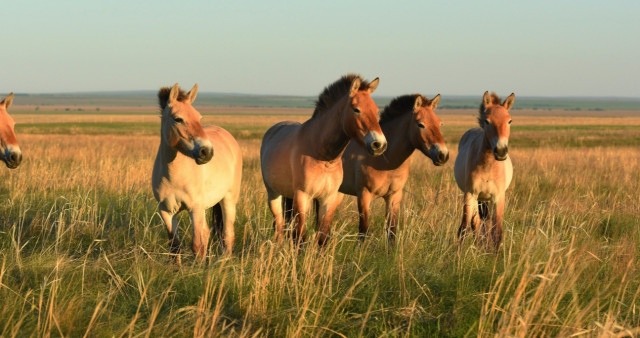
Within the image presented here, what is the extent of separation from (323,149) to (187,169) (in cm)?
155

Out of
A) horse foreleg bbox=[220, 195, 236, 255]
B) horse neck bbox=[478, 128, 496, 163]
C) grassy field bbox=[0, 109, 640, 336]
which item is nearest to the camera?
grassy field bbox=[0, 109, 640, 336]

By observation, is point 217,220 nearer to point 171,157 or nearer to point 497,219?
point 171,157

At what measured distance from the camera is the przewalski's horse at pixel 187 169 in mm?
6215

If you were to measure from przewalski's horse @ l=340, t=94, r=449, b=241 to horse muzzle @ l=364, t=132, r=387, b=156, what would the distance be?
1198 mm

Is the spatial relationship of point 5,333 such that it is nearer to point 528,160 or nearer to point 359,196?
point 359,196

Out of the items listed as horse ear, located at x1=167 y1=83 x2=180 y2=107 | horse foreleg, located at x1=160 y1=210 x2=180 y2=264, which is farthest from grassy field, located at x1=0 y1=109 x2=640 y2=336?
horse ear, located at x1=167 y1=83 x2=180 y2=107

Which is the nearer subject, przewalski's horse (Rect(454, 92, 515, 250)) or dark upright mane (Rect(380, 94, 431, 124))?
przewalski's horse (Rect(454, 92, 515, 250))

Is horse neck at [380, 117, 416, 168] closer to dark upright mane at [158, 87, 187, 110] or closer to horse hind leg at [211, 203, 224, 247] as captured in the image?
horse hind leg at [211, 203, 224, 247]

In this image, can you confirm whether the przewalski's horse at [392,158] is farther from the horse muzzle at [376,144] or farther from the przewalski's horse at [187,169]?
Answer: the przewalski's horse at [187,169]

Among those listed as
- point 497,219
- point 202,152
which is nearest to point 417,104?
point 497,219

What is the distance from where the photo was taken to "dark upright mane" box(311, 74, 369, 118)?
283 inches

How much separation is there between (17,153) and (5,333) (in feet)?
9.36

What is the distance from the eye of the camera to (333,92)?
7.29 m

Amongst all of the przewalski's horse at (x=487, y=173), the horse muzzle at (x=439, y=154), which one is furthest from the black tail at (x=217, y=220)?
the przewalski's horse at (x=487, y=173)
